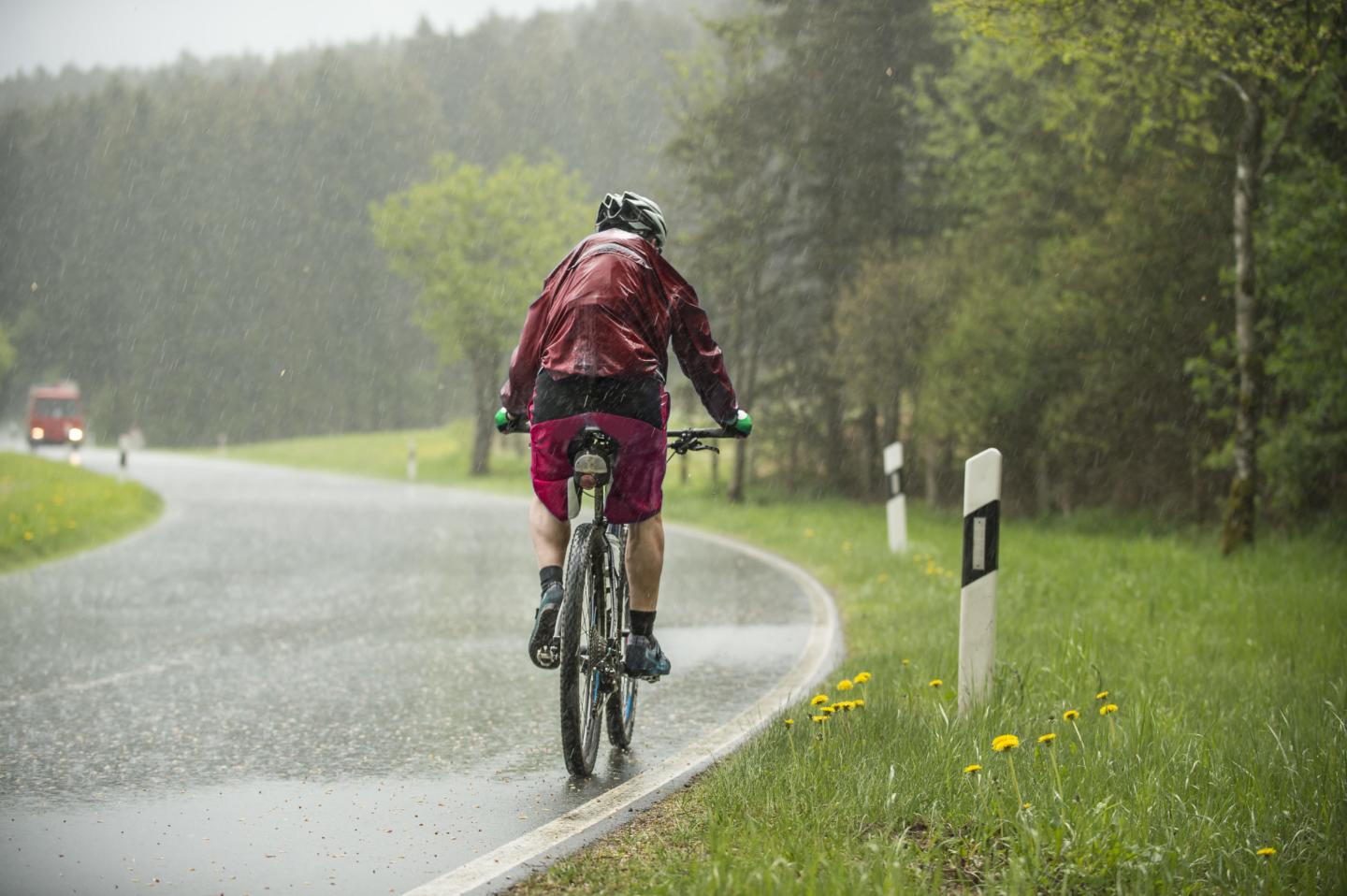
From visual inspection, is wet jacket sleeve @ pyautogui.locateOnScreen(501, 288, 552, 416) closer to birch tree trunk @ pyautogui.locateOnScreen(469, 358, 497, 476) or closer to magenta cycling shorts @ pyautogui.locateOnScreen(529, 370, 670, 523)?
magenta cycling shorts @ pyautogui.locateOnScreen(529, 370, 670, 523)

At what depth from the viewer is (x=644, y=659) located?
4844 millimetres

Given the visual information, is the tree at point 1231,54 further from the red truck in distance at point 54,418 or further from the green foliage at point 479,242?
the red truck in distance at point 54,418

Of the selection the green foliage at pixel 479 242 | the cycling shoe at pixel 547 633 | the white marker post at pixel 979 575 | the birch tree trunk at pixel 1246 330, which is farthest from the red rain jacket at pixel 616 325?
the green foliage at pixel 479 242

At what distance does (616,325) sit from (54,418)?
5642cm

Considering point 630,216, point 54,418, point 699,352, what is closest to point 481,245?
point 54,418

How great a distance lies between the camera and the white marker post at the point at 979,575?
17.4 feet

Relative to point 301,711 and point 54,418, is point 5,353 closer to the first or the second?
point 54,418

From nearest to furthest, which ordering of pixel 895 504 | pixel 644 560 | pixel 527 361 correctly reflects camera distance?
pixel 527 361
pixel 644 560
pixel 895 504

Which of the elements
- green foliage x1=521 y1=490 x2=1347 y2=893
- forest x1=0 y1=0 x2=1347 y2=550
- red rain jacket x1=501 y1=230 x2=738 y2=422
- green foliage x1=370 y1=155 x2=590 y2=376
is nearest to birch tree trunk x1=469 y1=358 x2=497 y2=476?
forest x1=0 y1=0 x2=1347 y2=550

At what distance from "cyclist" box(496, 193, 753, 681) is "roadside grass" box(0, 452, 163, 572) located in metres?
9.50

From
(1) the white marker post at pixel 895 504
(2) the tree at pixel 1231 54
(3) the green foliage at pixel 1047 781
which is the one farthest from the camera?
(1) the white marker post at pixel 895 504

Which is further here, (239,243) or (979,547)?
(239,243)

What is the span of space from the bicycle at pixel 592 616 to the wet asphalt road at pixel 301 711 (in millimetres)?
204

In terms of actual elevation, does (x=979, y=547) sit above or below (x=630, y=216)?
below
